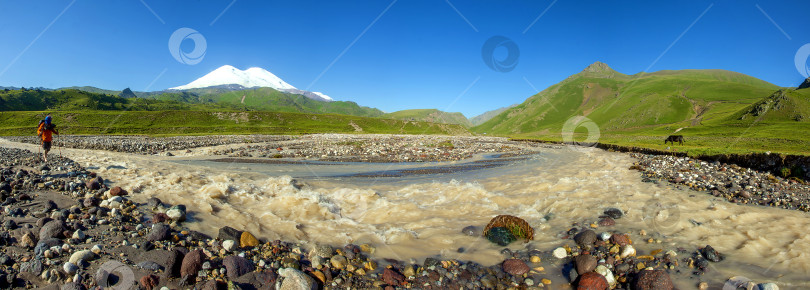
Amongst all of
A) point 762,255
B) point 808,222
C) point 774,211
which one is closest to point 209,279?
point 762,255

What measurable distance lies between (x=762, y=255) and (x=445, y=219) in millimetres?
7321

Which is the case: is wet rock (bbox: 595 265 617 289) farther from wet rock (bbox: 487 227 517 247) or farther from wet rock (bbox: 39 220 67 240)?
wet rock (bbox: 39 220 67 240)

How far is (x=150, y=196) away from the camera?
9.19m

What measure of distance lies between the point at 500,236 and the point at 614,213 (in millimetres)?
4559

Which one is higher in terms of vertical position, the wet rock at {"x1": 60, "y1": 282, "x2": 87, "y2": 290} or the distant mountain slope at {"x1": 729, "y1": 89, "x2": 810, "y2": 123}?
the distant mountain slope at {"x1": 729, "y1": 89, "x2": 810, "y2": 123}

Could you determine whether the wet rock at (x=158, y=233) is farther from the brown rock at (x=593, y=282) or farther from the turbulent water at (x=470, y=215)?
the brown rock at (x=593, y=282)

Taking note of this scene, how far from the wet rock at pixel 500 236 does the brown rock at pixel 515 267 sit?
137 cm

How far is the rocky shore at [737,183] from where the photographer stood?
11125 mm

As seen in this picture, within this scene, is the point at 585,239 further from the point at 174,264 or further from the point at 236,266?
the point at 174,264

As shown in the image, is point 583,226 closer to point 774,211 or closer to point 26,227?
point 774,211

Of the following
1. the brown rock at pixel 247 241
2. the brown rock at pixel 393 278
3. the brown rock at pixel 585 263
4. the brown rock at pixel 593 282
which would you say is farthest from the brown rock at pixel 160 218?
the brown rock at pixel 585 263

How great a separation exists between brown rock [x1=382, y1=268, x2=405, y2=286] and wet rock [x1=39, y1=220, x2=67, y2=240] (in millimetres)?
5866

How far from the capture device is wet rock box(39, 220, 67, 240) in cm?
546

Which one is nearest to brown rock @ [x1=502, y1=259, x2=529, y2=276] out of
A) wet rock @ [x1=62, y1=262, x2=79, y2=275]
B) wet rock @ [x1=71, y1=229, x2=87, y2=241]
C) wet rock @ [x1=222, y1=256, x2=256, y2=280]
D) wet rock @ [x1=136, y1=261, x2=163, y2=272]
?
wet rock @ [x1=222, y1=256, x2=256, y2=280]
